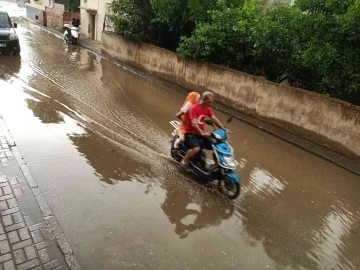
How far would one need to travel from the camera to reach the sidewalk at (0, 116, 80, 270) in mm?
3723

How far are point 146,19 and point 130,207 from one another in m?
12.4

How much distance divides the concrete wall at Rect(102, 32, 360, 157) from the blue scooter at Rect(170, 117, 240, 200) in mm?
3922

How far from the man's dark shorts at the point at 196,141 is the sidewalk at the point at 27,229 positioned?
111 inches

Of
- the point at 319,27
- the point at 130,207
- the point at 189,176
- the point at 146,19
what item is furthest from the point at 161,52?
the point at 130,207

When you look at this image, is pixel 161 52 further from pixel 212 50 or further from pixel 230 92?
pixel 230 92

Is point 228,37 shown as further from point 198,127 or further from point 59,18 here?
point 59,18

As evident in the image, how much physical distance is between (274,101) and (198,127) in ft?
15.3

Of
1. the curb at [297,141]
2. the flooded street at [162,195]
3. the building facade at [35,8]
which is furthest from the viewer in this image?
the building facade at [35,8]

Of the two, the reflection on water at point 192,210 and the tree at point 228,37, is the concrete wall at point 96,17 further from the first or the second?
the reflection on water at point 192,210

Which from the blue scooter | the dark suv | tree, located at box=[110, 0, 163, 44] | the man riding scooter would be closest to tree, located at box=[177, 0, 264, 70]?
tree, located at box=[110, 0, 163, 44]

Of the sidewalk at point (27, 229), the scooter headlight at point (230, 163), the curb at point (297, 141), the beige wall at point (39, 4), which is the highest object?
the beige wall at point (39, 4)

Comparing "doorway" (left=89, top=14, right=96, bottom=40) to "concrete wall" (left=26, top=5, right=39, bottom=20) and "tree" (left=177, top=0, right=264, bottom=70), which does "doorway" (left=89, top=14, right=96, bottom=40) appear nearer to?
"concrete wall" (left=26, top=5, right=39, bottom=20)

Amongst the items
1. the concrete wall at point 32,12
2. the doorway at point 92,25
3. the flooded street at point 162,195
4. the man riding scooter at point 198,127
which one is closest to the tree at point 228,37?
the flooded street at point 162,195

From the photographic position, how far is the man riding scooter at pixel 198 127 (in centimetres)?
566
